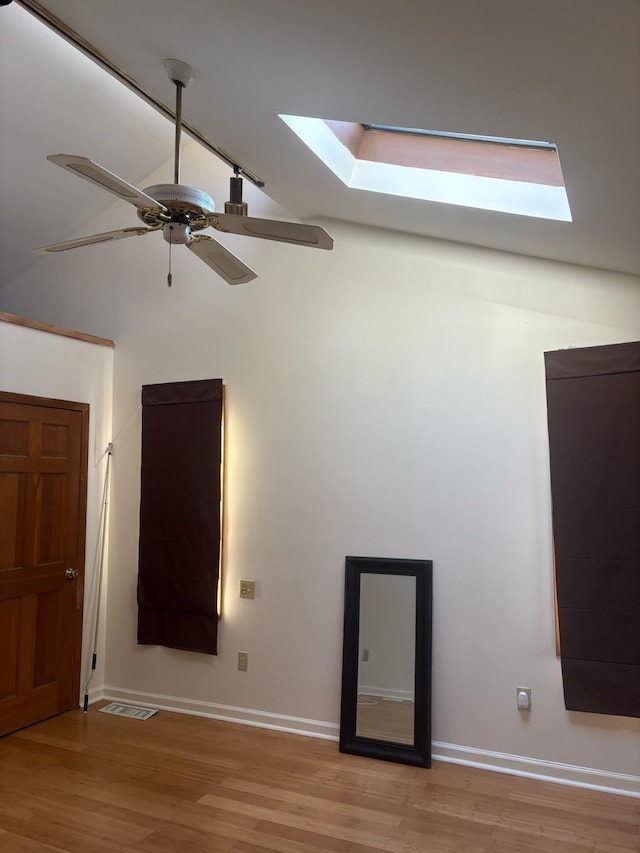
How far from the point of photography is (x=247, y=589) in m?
4.20

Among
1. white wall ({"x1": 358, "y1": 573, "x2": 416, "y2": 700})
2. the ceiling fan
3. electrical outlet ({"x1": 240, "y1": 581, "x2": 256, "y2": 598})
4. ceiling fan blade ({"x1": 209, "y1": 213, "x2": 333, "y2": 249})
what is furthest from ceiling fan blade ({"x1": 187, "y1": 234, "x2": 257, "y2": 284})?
electrical outlet ({"x1": 240, "y1": 581, "x2": 256, "y2": 598})

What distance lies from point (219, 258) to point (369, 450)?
169 centimetres

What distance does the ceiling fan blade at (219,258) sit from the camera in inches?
97.9

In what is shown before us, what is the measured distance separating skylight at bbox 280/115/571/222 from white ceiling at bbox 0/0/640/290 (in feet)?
0.25

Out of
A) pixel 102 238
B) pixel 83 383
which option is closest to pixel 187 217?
pixel 102 238

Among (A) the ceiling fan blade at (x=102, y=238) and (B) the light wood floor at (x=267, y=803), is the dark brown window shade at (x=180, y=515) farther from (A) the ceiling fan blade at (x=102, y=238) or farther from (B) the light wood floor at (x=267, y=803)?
(A) the ceiling fan blade at (x=102, y=238)

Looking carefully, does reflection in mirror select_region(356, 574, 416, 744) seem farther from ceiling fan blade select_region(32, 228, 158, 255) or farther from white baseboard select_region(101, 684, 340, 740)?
ceiling fan blade select_region(32, 228, 158, 255)

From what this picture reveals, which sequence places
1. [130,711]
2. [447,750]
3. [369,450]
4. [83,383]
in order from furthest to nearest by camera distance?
1. [83,383]
2. [130,711]
3. [369,450]
4. [447,750]

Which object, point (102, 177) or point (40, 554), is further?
point (40, 554)

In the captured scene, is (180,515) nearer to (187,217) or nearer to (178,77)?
(187,217)

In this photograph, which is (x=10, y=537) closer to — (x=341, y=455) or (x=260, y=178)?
(x=341, y=455)

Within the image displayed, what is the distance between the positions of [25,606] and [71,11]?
10.8 feet

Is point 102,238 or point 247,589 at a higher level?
point 102,238

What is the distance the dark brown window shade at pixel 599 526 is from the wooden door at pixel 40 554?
308 cm
